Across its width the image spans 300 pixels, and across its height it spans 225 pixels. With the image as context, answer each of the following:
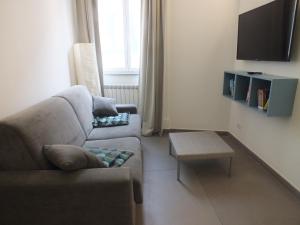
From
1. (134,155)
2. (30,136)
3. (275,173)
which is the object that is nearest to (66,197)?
(30,136)

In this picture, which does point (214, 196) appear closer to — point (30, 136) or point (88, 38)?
point (30, 136)

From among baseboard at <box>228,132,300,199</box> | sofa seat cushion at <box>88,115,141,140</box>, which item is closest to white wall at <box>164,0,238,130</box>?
baseboard at <box>228,132,300,199</box>

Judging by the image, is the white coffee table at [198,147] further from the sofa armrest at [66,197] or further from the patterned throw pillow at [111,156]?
the sofa armrest at [66,197]

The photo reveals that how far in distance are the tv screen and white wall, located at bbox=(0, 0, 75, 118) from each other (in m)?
2.42

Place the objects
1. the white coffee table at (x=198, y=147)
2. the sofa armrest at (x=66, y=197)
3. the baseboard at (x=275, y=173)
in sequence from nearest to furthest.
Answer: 1. the sofa armrest at (x=66, y=197)
2. the baseboard at (x=275, y=173)
3. the white coffee table at (x=198, y=147)

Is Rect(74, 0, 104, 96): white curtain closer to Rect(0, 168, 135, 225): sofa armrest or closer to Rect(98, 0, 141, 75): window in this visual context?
Rect(98, 0, 141, 75): window

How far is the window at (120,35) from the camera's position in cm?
363

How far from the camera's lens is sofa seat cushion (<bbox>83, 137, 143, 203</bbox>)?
1.70 metres

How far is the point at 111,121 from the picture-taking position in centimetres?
288

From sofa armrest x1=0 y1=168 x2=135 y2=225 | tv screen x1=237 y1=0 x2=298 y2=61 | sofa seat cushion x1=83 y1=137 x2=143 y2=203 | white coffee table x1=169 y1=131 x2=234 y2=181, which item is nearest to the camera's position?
sofa armrest x1=0 y1=168 x2=135 y2=225

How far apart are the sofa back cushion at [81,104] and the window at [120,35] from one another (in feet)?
3.46

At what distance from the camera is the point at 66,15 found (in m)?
3.25

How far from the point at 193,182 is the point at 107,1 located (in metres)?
3.00

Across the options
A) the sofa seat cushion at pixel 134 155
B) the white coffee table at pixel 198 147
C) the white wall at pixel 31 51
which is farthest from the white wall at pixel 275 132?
the white wall at pixel 31 51
